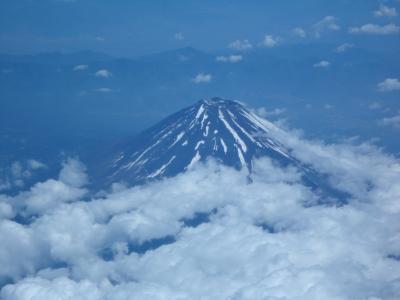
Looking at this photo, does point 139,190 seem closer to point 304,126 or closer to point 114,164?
point 114,164

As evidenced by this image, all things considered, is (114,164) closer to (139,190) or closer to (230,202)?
(139,190)

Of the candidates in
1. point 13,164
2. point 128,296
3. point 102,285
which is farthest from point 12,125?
point 128,296

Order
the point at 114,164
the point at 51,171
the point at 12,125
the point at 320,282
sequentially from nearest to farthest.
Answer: the point at 320,282, the point at 114,164, the point at 51,171, the point at 12,125

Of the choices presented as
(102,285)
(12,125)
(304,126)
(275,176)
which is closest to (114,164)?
(275,176)

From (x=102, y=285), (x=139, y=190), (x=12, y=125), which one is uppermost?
(x=12, y=125)

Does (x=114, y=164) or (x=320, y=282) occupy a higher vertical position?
(x=114, y=164)

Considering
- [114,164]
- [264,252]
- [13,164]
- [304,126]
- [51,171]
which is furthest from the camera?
[304,126]

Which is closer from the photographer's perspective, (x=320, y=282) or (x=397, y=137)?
(x=320, y=282)
